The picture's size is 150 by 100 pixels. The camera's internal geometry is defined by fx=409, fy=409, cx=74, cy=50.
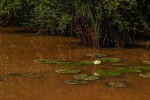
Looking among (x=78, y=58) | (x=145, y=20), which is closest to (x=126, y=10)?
(x=145, y=20)

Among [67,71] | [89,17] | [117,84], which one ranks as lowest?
[117,84]

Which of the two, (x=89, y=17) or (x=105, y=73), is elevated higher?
(x=89, y=17)

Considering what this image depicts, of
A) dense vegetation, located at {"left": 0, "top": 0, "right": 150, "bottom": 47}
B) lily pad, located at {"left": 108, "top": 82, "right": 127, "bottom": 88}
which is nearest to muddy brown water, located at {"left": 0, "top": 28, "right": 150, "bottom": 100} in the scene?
lily pad, located at {"left": 108, "top": 82, "right": 127, "bottom": 88}

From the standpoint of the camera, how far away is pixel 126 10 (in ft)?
39.4

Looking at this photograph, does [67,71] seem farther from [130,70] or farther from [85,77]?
[130,70]

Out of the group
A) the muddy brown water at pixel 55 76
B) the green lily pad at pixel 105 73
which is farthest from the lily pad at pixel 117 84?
the green lily pad at pixel 105 73

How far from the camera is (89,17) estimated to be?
10.4 m

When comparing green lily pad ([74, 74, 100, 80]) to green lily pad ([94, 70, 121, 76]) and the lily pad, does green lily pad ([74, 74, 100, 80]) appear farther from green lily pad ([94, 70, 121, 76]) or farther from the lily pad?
the lily pad

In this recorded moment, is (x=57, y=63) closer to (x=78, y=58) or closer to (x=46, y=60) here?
(x=46, y=60)

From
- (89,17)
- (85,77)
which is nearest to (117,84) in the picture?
(85,77)

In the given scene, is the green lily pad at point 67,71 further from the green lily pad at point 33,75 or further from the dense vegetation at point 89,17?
the dense vegetation at point 89,17

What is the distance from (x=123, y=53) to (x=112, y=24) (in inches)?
48.6

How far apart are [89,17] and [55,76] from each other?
3459 millimetres

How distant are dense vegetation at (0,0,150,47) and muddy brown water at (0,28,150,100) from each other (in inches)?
18.1
